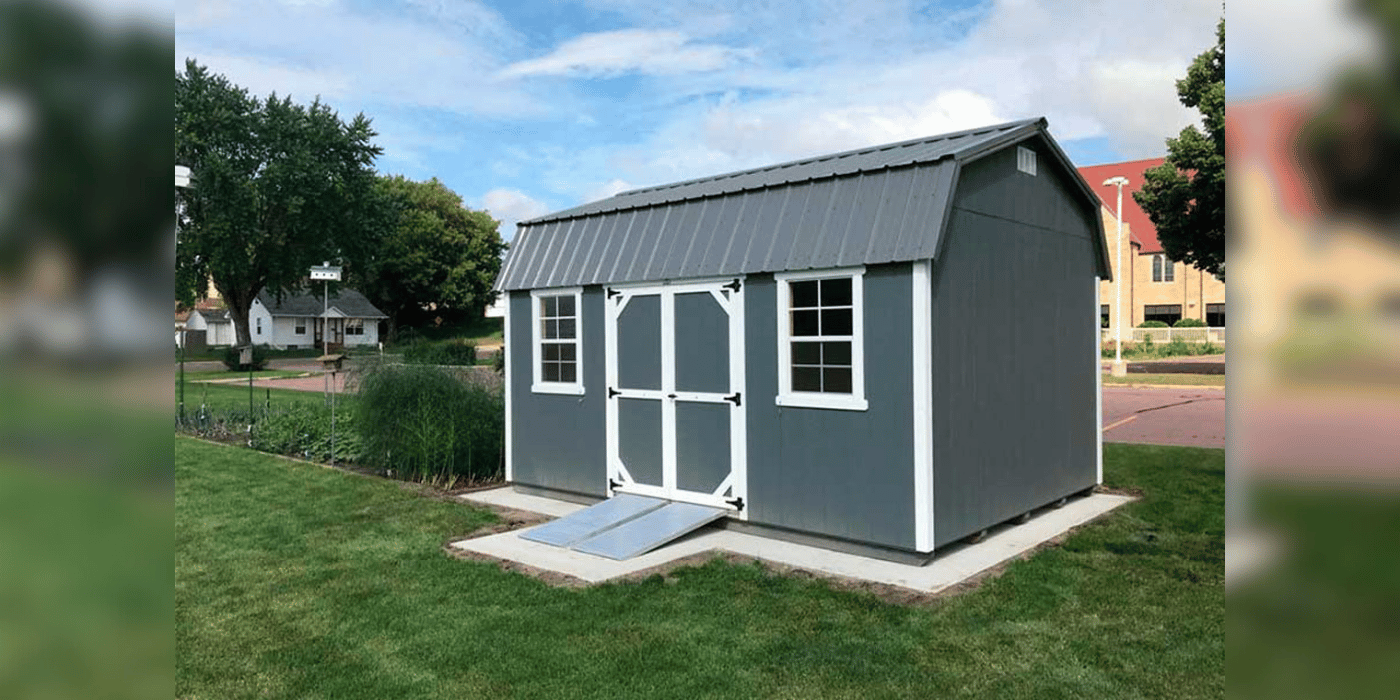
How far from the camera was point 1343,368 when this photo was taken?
56 cm

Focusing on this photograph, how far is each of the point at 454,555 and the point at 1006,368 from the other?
4914 millimetres

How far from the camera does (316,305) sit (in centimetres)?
5591

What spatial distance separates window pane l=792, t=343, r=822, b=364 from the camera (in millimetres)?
6977

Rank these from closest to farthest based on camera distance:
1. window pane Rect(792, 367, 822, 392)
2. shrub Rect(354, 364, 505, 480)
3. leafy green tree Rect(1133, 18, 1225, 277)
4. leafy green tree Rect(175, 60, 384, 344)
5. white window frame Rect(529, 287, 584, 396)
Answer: window pane Rect(792, 367, 822, 392)
white window frame Rect(529, 287, 584, 396)
shrub Rect(354, 364, 505, 480)
leafy green tree Rect(1133, 18, 1225, 277)
leafy green tree Rect(175, 60, 384, 344)

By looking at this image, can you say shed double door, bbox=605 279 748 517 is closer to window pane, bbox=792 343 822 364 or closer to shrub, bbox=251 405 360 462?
window pane, bbox=792 343 822 364

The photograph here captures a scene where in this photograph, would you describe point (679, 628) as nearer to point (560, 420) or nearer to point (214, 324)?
point (560, 420)

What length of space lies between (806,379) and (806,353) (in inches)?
8.5


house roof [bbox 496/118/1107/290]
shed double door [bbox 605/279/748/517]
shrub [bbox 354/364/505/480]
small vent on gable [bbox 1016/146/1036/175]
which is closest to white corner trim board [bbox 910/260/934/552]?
house roof [bbox 496/118/1107/290]

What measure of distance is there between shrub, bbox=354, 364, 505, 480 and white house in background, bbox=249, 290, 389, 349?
1803 inches

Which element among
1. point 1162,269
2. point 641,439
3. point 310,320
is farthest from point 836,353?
point 310,320

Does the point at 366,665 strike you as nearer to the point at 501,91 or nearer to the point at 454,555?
the point at 454,555

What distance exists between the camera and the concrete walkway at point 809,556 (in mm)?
6121

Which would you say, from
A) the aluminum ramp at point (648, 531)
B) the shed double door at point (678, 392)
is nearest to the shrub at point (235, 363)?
the shed double door at point (678, 392)

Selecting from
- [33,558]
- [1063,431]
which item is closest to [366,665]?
[33,558]
